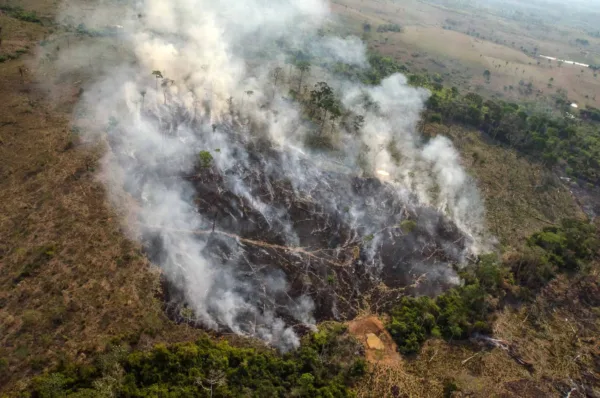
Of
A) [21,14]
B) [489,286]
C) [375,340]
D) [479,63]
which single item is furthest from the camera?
[479,63]

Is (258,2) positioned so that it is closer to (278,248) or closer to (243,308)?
(278,248)

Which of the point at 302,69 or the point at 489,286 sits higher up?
the point at 302,69

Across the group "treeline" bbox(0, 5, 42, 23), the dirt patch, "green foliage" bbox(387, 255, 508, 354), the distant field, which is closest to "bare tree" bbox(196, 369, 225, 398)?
the dirt patch

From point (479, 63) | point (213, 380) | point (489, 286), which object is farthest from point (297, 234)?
point (479, 63)

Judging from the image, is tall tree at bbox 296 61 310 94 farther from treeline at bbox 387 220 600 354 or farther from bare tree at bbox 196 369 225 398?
bare tree at bbox 196 369 225 398

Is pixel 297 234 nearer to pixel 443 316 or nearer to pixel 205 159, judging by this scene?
pixel 205 159

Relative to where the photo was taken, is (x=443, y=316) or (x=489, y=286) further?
(x=489, y=286)

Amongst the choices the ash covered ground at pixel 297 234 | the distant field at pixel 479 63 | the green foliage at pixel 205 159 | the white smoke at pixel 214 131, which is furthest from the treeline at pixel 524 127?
the green foliage at pixel 205 159

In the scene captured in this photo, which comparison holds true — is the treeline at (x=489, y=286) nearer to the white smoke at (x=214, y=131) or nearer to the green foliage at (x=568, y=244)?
the green foliage at (x=568, y=244)
